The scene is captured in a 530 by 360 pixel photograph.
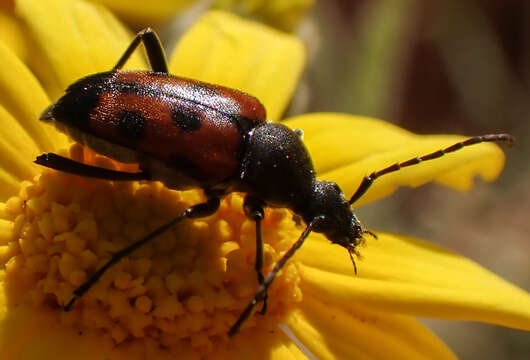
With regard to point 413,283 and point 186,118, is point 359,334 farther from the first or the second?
point 186,118

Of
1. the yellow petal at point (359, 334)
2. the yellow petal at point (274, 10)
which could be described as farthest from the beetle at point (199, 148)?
the yellow petal at point (274, 10)

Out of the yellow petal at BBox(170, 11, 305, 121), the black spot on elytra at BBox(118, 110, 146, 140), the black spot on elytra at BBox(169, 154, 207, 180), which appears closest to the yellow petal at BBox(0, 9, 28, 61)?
the yellow petal at BBox(170, 11, 305, 121)

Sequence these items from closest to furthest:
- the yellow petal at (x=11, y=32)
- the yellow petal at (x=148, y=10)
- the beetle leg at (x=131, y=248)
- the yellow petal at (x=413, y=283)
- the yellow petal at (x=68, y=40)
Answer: the beetle leg at (x=131, y=248) < the yellow petal at (x=413, y=283) < the yellow petal at (x=68, y=40) < the yellow petal at (x=11, y=32) < the yellow petal at (x=148, y=10)

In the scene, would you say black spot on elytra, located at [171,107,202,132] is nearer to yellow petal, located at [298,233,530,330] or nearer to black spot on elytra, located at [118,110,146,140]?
black spot on elytra, located at [118,110,146,140]

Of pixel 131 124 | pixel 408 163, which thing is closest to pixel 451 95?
pixel 408 163

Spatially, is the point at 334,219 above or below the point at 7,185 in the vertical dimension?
below

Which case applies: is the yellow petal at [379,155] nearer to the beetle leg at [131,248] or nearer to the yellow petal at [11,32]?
the beetle leg at [131,248]
